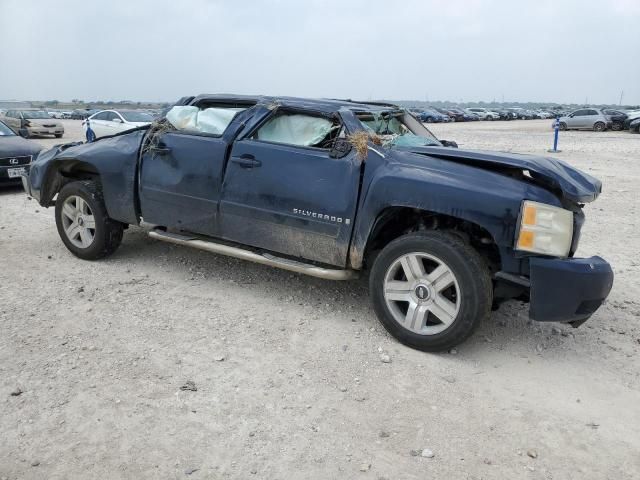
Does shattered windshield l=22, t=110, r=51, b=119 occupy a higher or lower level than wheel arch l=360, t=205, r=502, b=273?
lower

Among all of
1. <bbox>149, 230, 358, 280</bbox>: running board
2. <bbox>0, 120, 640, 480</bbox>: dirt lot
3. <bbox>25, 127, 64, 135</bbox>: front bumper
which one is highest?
<bbox>149, 230, 358, 280</bbox>: running board

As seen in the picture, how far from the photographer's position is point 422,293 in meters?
3.80

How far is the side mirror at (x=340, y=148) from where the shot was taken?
4125mm

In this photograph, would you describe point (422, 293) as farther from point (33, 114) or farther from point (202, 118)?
point (33, 114)

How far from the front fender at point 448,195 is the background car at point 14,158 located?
780cm

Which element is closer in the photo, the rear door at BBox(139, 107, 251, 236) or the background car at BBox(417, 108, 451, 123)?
the rear door at BBox(139, 107, 251, 236)

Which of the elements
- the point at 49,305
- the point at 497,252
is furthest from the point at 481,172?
the point at 49,305

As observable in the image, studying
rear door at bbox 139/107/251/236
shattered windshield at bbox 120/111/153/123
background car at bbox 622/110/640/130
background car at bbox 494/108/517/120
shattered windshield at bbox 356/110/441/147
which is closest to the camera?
shattered windshield at bbox 356/110/441/147

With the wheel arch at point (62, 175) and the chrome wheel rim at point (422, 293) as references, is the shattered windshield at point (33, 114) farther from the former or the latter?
the chrome wheel rim at point (422, 293)

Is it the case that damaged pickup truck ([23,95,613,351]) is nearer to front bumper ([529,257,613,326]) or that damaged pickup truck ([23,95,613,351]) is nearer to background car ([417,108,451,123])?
front bumper ([529,257,613,326])

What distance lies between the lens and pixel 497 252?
3.97m

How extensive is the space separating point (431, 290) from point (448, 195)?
25.6 inches

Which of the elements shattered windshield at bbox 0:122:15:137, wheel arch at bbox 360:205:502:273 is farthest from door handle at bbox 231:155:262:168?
shattered windshield at bbox 0:122:15:137

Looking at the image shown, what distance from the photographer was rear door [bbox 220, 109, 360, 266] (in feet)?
13.4
